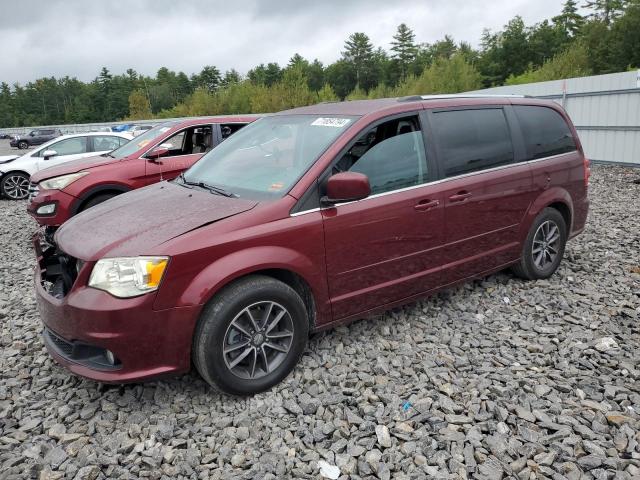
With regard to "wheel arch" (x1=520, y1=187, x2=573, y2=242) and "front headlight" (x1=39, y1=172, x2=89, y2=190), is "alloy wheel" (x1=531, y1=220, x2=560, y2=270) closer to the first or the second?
"wheel arch" (x1=520, y1=187, x2=573, y2=242)

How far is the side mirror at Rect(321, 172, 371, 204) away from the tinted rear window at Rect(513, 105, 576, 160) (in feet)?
7.11

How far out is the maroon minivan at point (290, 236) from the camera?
2959 mm

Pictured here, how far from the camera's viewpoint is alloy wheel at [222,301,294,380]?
3168mm

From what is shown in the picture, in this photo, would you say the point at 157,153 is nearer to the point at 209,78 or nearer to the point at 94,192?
the point at 94,192

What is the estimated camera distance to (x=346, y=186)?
10.9 feet

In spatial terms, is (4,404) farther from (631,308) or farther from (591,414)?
(631,308)

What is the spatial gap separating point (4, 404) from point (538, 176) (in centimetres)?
456

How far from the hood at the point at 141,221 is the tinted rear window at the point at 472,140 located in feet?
5.58

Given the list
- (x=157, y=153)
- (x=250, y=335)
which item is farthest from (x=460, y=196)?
(x=157, y=153)

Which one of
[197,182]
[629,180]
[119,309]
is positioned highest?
[197,182]

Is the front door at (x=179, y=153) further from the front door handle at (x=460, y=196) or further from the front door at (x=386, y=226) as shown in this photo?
the front door handle at (x=460, y=196)

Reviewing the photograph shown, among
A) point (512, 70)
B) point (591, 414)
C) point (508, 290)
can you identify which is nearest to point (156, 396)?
point (591, 414)

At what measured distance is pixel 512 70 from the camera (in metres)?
59.9

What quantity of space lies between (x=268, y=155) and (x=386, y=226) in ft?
3.41
